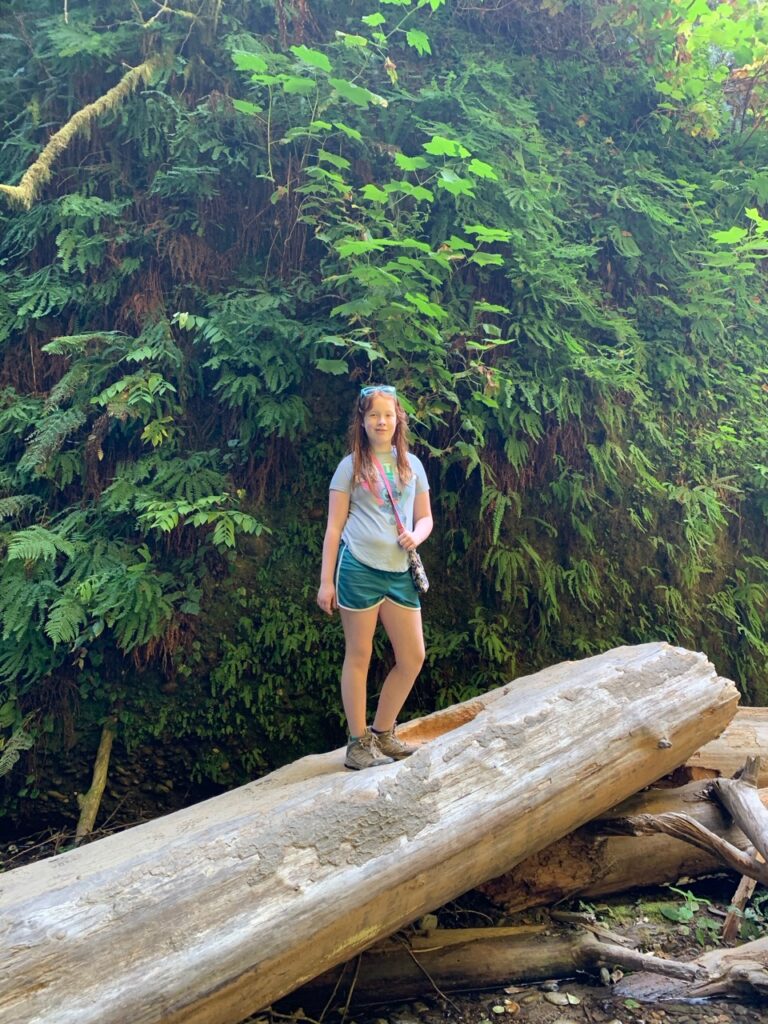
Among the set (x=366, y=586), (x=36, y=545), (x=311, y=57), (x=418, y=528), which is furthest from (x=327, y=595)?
(x=311, y=57)

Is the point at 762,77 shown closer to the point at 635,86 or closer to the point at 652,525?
the point at 635,86

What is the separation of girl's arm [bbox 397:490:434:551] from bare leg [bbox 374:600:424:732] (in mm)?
367

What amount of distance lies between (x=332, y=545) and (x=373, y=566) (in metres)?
0.26

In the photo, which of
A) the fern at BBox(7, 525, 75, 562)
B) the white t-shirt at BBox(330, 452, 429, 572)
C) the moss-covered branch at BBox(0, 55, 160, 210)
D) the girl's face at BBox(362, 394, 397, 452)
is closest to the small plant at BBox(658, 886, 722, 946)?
the white t-shirt at BBox(330, 452, 429, 572)

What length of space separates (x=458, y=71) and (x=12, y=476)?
17.5 ft

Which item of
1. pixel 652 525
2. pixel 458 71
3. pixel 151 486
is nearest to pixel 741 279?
pixel 652 525

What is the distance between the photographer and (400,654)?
13.0ft

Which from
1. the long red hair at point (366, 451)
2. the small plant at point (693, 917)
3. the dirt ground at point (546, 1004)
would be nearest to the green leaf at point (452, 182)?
the long red hair at point (366, 451)

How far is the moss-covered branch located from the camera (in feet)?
18.8

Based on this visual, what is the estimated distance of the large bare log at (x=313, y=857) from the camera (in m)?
2.56

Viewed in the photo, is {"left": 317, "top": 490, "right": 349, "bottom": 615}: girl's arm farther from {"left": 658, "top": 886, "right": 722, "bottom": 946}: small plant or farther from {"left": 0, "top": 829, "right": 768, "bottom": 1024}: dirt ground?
{"left": 658, "top": 886, "right": 722, "bottom": 946}: small plant

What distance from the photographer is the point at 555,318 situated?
6.13 m

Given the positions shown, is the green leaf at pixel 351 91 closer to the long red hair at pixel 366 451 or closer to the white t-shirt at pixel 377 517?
the long red hair at pixel 366 451

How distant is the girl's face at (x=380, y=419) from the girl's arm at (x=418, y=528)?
0.44 m
